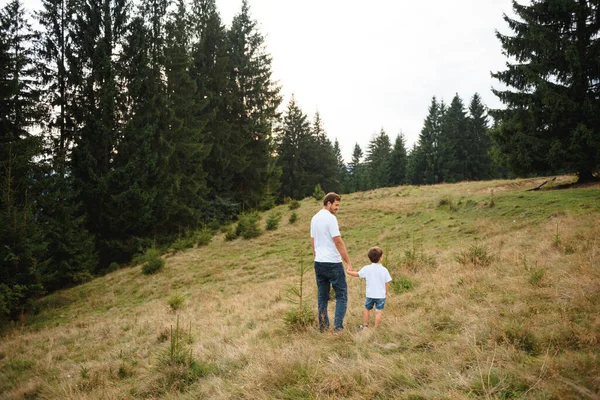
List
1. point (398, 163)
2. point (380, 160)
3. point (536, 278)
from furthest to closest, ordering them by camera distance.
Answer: point (380, 160)
point (398, 163)
point (536, 278)

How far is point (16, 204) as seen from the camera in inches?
514

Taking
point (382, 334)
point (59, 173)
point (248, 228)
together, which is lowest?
point (382, 334)

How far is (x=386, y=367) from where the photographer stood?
10.6 feet

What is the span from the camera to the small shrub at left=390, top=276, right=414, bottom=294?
695 cm

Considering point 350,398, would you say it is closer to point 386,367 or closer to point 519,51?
point 386,367

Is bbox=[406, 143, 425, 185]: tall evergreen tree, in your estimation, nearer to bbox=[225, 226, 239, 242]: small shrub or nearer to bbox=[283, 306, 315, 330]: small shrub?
bbox=[225, 226, 239, 242]: small shrub

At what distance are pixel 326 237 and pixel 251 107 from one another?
30.7m

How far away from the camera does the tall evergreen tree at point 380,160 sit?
60.8 meters

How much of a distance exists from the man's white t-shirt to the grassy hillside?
3.14 feet

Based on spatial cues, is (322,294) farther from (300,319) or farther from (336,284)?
(300,319)

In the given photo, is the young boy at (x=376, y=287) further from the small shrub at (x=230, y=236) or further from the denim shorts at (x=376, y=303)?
the small shrub at (x=230, y=236)

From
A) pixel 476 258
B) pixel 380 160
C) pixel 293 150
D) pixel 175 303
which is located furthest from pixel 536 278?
pixel 380 160

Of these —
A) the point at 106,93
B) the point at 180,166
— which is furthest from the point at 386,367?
the point at 180,166

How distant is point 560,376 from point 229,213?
26853 mm
